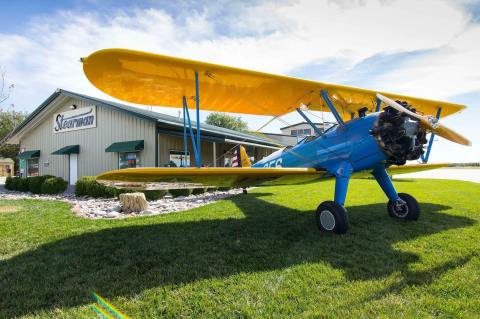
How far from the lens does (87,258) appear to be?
12.6 ft

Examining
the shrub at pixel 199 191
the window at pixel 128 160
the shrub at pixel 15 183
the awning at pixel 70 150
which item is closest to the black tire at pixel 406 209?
the shrub at pixel 199 191

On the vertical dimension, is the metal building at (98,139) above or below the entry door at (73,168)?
above

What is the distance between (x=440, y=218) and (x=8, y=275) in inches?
296

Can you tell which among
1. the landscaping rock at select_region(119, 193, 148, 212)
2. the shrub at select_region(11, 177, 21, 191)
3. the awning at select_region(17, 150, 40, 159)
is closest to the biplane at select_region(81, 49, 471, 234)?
the landscaping rock at select_region(119, 193, 148, 212)

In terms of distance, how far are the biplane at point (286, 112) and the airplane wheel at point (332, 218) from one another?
0.6 inches

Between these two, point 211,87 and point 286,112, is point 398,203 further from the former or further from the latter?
point 211,87

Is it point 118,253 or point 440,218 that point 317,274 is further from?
point 440,218

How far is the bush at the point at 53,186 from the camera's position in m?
12.6

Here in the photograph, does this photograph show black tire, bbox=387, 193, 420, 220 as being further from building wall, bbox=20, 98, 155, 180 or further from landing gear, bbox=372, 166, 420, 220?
building wall, bbox=20, 98, 155, 180

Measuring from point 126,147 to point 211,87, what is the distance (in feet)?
30.0

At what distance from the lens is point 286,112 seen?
7.31 meters

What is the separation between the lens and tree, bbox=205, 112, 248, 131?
6312cm

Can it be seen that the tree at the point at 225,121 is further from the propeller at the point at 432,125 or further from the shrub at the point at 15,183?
the propeller at the point at 432,125

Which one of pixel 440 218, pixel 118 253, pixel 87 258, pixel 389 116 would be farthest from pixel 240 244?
pixel 440 218
